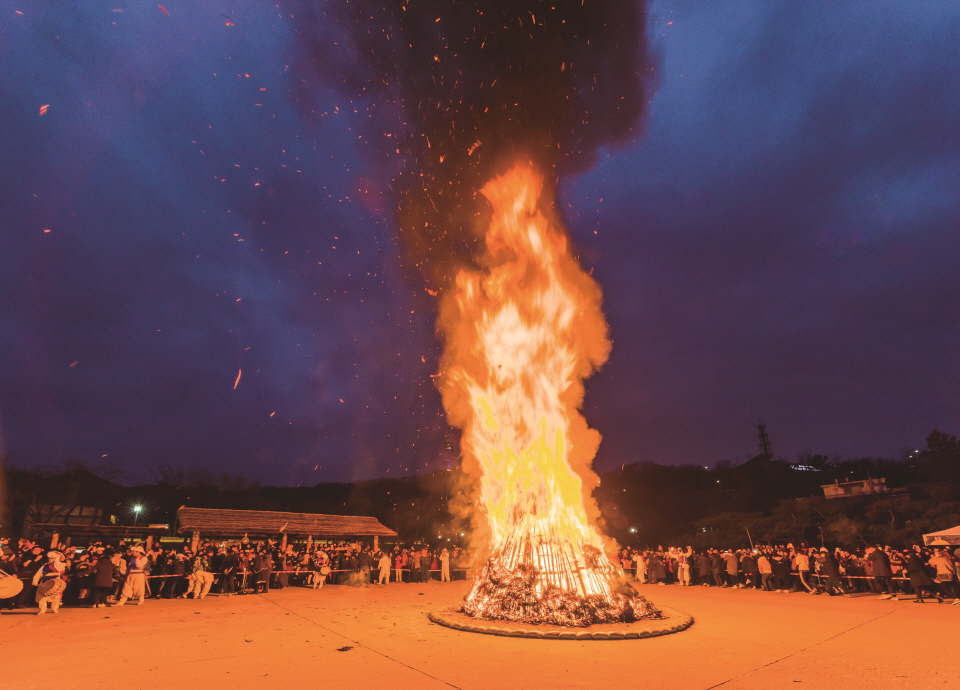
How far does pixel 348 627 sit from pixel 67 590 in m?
9.53

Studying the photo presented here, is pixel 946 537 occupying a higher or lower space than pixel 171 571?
higher

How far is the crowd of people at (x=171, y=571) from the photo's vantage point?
1338 cm

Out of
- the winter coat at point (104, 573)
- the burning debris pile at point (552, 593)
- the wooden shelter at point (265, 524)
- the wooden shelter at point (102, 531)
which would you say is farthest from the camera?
the wooden shelter at point (102, 531)

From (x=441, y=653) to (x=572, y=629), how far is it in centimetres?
278

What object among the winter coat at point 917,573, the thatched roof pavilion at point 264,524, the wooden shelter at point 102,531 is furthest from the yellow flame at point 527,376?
the wooden shelter at point 102,531

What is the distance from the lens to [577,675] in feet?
21.5

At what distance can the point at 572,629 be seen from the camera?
9.44 metres

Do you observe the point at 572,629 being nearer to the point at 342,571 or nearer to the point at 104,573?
the point at 104,573

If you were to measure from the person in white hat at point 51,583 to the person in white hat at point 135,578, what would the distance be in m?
2.18

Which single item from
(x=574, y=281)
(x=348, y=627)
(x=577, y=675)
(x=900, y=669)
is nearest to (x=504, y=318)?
(x=574, y=281)

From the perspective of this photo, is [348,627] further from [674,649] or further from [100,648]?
[674,649]

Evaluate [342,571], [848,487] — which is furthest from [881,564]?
[848,487]

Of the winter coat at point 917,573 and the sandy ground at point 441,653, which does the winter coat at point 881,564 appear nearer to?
the winter coat at point 917,573

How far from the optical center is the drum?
33.1 ft
